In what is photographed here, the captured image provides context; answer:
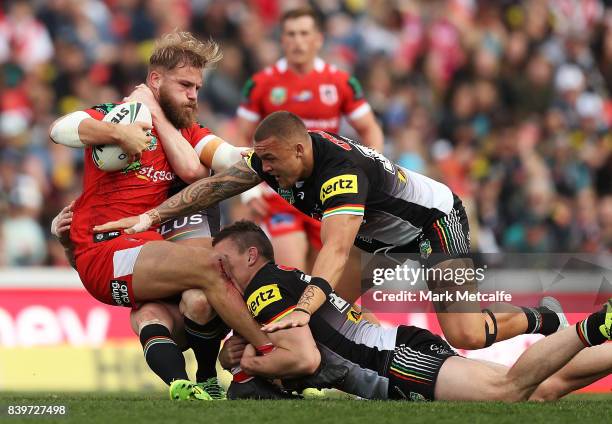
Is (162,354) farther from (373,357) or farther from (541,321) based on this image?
(541,321)

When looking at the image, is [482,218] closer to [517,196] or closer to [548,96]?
[517,196]

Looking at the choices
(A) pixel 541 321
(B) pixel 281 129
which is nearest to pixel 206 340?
(B) pixel 281 129

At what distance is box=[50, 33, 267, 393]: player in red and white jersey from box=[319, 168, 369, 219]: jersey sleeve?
2.75 ft

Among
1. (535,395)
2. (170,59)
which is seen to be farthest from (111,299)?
(535,395)

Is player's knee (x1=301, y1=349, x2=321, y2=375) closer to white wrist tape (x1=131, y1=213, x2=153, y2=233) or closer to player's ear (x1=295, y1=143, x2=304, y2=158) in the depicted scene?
player's ear (x1=295, y1=143, x2=304, y2=158)

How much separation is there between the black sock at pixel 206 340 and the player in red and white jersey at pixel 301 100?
270 cm

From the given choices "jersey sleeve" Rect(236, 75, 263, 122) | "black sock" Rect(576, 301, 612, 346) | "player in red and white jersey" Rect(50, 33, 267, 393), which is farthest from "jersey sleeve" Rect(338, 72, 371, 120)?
"black sock" Rect(576, 301, 612, 346)

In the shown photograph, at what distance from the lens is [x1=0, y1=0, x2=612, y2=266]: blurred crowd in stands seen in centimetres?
1466

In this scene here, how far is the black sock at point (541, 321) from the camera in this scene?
8.91 meters

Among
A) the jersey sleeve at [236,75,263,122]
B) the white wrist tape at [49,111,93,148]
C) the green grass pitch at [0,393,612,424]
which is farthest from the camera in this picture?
the jersey sleeve at [236,75,263,122]

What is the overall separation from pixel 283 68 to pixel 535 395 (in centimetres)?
506

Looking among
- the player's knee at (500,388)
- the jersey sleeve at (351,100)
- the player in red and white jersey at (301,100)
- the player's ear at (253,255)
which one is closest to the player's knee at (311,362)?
the player's ear at (253,255)

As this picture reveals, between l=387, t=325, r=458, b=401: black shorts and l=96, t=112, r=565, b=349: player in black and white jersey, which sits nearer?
l=387, t=325, r=458, b=401: black shorts

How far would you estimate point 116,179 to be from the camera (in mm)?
8383
